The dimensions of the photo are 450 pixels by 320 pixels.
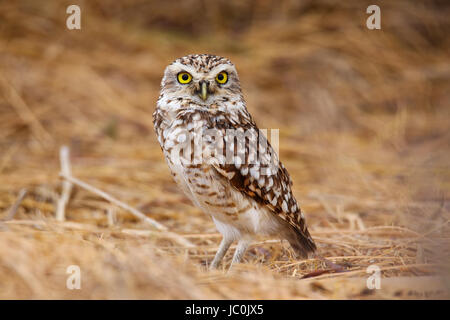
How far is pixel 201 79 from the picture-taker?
7.36 feet

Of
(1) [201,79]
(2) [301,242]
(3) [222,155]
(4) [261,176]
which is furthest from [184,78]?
(2) [301,242]

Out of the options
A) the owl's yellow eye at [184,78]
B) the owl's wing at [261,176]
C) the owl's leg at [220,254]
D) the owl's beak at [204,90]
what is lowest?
the owl's leg at [220,254]

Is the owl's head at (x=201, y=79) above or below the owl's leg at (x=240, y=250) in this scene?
above

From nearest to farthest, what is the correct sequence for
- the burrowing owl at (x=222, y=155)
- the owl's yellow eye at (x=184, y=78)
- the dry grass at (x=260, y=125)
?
the dry grass at (x=260, y=125) < the burrowing owl at (x=222, y=155) < the owl's yellow eye at (x=184, y=78)

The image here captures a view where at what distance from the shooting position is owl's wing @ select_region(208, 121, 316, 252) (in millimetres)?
2176

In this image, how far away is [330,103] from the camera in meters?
5.45

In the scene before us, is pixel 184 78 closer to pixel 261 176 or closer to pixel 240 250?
pixel 261 176

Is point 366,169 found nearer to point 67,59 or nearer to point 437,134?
point 437,134

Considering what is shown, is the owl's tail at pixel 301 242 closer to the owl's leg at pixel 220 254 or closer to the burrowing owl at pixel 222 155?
the burrowing owl at pixel 222 155

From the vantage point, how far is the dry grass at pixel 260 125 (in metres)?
1.88

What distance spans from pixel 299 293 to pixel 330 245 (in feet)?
2.85

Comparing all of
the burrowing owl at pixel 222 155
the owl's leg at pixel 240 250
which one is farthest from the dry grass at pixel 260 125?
the burrowing owl at pixel 222 155

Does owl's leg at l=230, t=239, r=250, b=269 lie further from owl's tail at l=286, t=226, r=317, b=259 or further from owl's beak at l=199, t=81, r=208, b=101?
owl's beak at l=199, t=81, r=208, b=101

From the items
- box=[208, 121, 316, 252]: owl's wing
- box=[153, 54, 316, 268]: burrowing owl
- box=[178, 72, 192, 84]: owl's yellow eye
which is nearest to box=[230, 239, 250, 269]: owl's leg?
box=[153, 54, 316, 268]: burrowing owl
